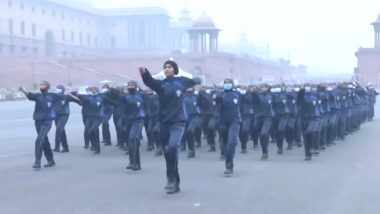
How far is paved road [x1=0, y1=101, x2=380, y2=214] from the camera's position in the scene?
7785 mm

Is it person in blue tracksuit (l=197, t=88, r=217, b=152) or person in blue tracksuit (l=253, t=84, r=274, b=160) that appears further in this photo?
person in blue tracksuit (l=197, t=88, r=217, b=152)

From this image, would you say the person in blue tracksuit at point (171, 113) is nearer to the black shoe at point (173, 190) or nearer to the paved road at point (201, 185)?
the black shoe at point (173, 190)

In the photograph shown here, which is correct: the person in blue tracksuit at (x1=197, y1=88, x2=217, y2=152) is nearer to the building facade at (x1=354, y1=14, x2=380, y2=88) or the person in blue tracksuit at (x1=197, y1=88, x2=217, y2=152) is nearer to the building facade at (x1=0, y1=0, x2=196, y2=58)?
the building facade at (x1=354, y1=14, x2=380, y2=88)

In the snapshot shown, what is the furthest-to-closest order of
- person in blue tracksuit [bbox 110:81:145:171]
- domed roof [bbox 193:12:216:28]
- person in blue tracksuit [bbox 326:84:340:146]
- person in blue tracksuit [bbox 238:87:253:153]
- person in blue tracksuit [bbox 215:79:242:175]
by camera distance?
1. domed roof [bbox 193:12:216:28]
2. person in blue tracksuit [bbox 326:84:340:146]
3. person in blue tracksuit [bbox 238:87:253:153]
4. person in blue tracksuit [bbox 110:81:145:171]
5. person in blue tracksuit [bbox 215:79:242:175]

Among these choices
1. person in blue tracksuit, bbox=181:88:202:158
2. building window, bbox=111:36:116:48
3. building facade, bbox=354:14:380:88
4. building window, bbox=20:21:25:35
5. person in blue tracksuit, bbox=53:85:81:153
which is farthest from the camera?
building window, bbox=111:36:116:48

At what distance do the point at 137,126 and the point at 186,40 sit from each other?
104 metres

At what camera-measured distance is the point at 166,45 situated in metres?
102

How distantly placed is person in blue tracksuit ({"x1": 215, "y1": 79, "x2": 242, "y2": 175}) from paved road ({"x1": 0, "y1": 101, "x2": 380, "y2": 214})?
421 mm

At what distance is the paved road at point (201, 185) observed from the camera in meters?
7.79

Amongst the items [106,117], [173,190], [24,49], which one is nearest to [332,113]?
[106,117]

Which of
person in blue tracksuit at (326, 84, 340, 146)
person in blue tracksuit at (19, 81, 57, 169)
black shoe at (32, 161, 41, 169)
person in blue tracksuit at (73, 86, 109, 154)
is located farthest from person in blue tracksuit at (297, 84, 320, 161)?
black shoe at (32, 161, 41, 169)

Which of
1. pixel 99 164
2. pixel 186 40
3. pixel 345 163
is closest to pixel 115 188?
pixel 99 164

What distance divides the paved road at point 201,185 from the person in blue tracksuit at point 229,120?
16.6 inches

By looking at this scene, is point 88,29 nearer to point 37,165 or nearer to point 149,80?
point 37,165
